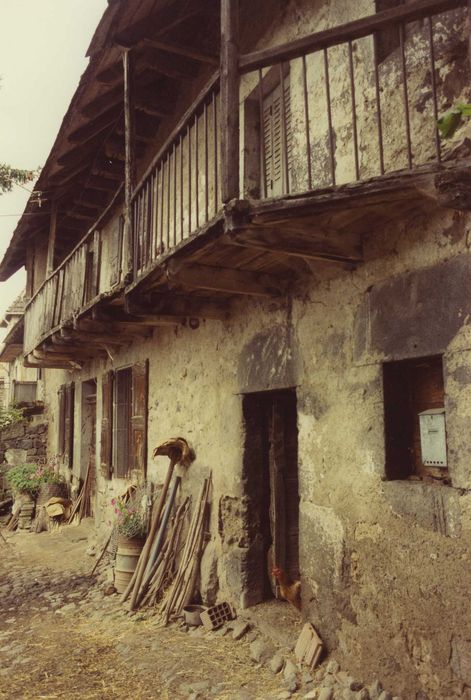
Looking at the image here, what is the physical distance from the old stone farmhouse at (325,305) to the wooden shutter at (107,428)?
170 centimetres

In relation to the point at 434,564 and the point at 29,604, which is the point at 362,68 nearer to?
the point at 434,564

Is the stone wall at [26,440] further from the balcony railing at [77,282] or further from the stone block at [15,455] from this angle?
the balcony railing at [77,282]

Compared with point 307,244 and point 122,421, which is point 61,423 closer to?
point 122,421

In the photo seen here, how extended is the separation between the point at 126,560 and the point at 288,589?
2.15 metres

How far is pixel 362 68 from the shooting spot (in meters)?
3.78

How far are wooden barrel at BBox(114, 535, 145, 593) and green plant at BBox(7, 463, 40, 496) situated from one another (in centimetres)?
582

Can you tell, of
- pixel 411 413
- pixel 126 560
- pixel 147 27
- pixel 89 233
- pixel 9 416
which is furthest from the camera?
pixel 9 416

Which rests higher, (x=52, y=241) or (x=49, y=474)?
(x=52, y=241)

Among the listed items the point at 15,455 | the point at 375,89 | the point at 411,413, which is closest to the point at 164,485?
the point at 411,413

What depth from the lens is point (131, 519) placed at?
6.46 m

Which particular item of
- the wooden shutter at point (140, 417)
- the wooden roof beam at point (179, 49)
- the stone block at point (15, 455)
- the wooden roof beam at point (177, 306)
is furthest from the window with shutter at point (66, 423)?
the wooden roof beam at point (179, 49)

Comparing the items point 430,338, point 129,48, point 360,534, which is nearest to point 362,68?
point 430,338

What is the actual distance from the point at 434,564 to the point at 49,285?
26.0ft

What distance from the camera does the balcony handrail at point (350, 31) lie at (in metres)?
2.84
